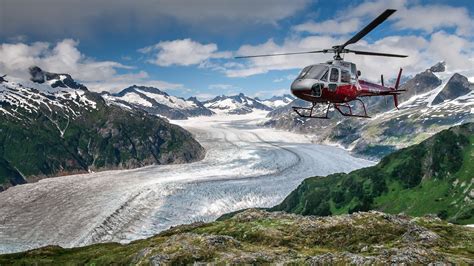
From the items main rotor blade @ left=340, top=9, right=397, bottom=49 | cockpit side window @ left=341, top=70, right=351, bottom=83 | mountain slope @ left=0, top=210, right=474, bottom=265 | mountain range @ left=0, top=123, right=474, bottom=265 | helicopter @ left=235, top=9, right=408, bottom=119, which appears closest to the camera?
main rotor blade @ left=340, top=9, right=397, bottom=49

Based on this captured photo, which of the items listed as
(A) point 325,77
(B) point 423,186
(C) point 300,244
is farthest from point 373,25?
(B) point 423,186

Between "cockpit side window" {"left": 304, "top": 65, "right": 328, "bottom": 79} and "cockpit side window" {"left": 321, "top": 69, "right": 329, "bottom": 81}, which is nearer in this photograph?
"cockpit side window" {"left": 304, "top": 65, "right": 328, "bottom": 79}

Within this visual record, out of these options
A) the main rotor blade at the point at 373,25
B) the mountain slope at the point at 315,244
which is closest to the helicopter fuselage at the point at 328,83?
the main rotor blade at the point at 373,25

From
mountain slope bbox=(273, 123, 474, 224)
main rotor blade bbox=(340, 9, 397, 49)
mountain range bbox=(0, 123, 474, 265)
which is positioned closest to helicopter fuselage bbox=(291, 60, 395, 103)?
main rotor blade bbox=(340, 9, 397, 49)

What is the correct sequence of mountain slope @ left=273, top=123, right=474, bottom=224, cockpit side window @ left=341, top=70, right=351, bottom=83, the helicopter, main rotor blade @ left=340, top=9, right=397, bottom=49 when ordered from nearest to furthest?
main rotor blade @ left=340, top=9, right=397, bottom=49 < the helicopter < cockpit side window @ left=341, top=70, right=351, bottom=83 < mountain slope @ left=273, top=123, right=474, bottom=224

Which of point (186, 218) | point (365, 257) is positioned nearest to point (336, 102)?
point (365, 257)

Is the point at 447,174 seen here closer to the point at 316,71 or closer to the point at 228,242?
the point at 228,242

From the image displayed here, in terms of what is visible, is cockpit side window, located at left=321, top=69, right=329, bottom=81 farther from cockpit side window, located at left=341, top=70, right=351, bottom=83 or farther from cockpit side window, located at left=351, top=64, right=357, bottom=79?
cockpit side window, located at left=351, top=64, right=357, bottom=79
